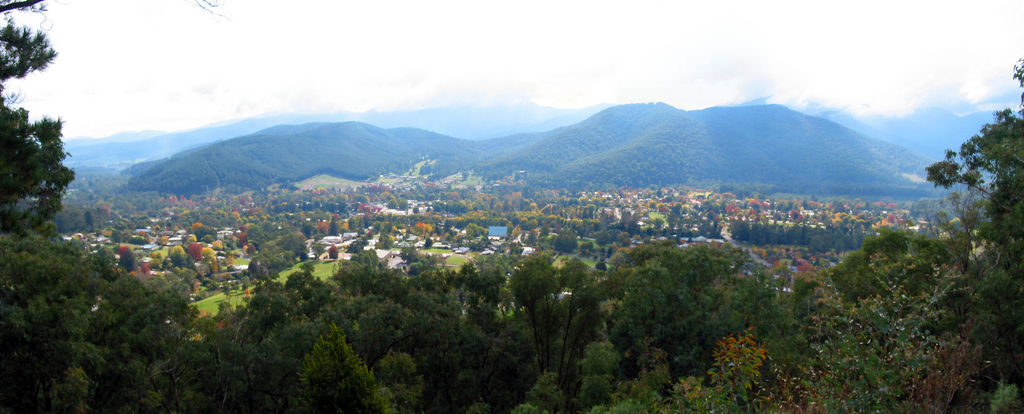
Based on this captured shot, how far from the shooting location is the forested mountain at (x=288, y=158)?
293ft

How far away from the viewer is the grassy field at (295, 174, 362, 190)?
98.9 metres

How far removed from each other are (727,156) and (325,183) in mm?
103332

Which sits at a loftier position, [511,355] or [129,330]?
[129,330]

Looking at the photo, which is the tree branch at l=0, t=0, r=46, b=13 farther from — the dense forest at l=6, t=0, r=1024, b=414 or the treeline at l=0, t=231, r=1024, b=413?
the treeline at l=0, t=231, r=1024, b=413

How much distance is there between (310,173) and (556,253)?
90.2m

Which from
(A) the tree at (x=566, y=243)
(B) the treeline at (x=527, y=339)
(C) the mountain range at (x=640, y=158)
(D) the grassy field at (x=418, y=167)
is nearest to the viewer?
(B) the treeline at (x=527, y=339)

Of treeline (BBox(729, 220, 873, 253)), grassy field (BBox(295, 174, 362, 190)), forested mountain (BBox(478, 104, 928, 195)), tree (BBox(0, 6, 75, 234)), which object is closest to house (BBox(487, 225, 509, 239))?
treeline (BBox(729, 220, 873, 253))

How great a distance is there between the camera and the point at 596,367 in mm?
8859

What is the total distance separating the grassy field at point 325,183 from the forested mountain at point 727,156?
Result: 114 ft

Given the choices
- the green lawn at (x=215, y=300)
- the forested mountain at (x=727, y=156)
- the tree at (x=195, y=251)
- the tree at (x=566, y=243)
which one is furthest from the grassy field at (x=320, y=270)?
the forested mountain at (x=727, y=156)

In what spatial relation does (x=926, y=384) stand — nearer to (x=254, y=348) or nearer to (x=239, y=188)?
(x=254, y=348)

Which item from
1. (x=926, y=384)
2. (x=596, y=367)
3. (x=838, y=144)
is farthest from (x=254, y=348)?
(x=838, y=144)

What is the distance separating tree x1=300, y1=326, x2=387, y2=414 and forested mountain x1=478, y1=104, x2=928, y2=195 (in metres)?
89.0

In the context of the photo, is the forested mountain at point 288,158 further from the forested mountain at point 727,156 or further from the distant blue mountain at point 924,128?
the distant blue mountain at point 924,128
